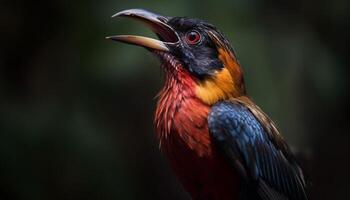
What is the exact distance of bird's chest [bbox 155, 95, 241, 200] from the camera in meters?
4.18

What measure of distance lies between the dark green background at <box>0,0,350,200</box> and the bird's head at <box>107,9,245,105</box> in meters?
1.34

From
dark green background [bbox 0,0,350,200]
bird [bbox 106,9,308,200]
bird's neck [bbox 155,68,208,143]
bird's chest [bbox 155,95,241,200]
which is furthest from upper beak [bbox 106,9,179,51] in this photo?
dark green background [bbox 0,0,350,200]

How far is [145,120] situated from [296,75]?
124cm

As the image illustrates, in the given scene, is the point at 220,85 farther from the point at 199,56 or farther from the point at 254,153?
the point at 254,153

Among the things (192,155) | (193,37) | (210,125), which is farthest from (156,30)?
(192,155)

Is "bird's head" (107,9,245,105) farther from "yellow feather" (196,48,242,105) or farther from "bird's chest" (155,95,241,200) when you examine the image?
"bird's chest" (155,95,241,200)

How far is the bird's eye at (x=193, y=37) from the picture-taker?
4582 mm

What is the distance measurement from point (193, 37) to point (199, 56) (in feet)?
0.40

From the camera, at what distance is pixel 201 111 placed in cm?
441

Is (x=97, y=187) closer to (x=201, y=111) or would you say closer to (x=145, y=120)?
(x=145, y=120)

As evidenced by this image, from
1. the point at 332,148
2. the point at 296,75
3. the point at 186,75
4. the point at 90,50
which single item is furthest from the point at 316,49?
the point at 186,75

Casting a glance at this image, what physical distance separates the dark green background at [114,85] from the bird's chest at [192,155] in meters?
1.72

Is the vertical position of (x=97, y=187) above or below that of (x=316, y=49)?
below

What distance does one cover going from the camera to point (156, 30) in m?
4.45
